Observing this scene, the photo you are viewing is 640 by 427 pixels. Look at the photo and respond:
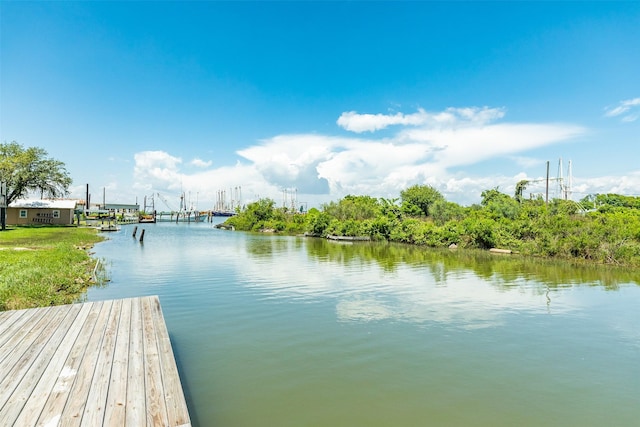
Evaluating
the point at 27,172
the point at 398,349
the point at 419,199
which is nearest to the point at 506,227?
the point at 398,349

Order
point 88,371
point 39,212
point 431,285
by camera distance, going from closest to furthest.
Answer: point 88,371 < point 431,285 < point 39,212

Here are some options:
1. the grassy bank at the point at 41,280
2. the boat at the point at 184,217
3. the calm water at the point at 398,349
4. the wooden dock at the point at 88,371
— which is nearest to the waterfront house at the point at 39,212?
the grassy bank at the point at 41,280

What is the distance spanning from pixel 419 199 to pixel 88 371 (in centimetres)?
6312

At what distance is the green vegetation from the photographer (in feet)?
81.5

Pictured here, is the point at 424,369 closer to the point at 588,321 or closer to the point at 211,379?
the point at 211,379

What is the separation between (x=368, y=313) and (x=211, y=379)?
574 cm

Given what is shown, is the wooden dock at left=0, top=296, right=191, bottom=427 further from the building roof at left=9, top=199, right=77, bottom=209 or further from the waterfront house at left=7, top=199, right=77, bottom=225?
the waterfront house at left=7, top=199, right=77, bottom=225

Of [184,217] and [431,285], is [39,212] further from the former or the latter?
[184,217]

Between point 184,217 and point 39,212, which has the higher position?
point 39,212

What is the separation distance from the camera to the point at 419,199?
6425 centimetres

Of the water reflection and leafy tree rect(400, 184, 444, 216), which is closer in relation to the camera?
the water reflection

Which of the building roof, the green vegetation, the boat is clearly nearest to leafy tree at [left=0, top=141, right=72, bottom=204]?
the building roof

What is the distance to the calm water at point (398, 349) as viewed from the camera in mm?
5863

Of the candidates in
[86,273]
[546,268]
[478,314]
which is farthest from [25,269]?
[546,268]
